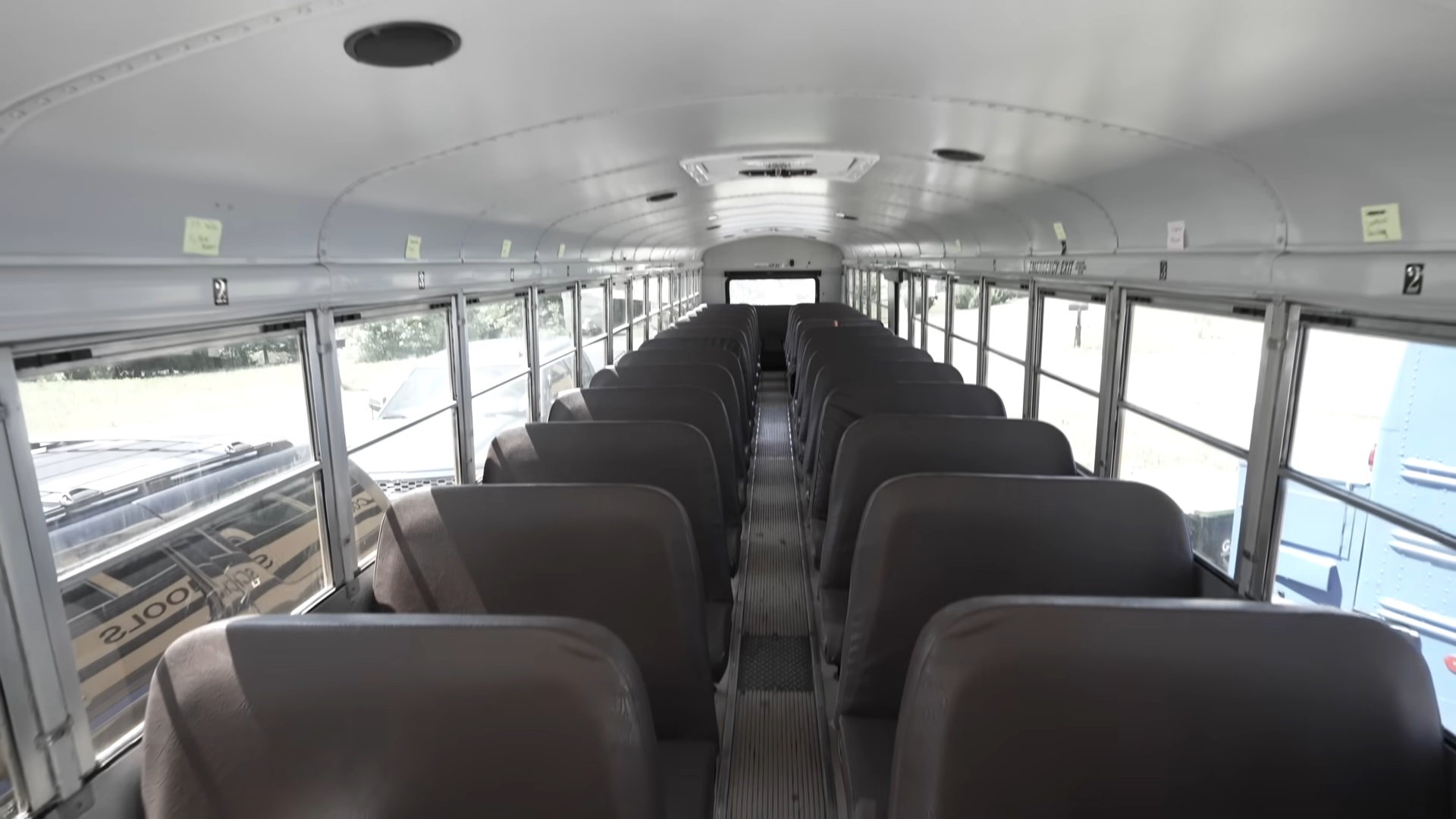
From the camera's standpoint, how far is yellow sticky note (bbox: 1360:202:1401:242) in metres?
2.04

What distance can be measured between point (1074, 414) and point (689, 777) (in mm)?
4113

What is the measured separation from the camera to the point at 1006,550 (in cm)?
223

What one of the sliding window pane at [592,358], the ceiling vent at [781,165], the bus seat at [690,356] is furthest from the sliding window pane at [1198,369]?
the sliding window pane at [592,358]

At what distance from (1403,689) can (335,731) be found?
1777mm

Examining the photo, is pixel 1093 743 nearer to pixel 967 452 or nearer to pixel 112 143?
pixel 967 452

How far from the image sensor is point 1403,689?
1.27m

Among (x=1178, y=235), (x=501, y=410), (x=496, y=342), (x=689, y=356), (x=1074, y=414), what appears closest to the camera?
(x=1178, y=235)

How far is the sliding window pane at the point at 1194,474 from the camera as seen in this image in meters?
3.23

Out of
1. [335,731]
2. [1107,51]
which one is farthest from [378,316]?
[1107,51]

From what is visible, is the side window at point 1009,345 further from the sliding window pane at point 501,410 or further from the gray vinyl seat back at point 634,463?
the sliding window pane at point 501,410

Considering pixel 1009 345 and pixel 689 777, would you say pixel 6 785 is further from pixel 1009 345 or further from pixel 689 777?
pixel 1009 345

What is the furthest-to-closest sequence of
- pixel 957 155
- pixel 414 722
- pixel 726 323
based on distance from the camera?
pixel 726 323 < pixel 957 155 < pixel 414 722

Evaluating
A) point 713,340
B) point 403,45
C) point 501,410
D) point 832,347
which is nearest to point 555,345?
point 501,410

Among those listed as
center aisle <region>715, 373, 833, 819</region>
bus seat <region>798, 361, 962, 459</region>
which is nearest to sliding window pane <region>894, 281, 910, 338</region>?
bus seat <region>798, 361, 962, 459</region>
